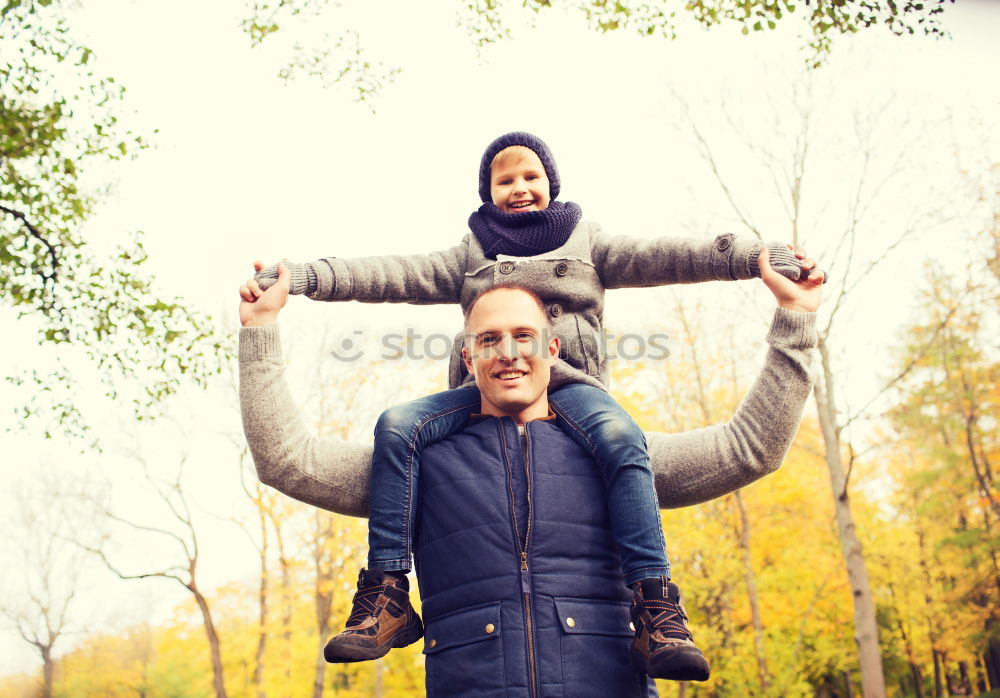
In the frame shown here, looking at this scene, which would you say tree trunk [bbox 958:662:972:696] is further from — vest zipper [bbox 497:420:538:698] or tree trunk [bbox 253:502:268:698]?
vest zipper [bbox 497:420:538:698]

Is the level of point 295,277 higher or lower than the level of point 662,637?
higher

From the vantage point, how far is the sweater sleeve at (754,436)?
1.93m

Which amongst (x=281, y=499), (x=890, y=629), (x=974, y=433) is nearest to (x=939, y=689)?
(x=890, y=629)

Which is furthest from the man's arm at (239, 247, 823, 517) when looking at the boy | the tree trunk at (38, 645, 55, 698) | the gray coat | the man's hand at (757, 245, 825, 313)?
the tree trunk at (38, 645, 55, 698)

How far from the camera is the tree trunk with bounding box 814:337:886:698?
396 inches

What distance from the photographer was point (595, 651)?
1715 mm

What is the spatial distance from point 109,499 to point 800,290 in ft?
59.9

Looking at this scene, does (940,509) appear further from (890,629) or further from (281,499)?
(281,499)

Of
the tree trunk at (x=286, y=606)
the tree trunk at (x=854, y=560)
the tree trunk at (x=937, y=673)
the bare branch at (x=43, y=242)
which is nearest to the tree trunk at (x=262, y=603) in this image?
the tree trunk at (x=286, y=606)

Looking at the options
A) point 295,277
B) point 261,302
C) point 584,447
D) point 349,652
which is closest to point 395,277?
point 295,277

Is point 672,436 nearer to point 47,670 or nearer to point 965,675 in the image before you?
point 47,670

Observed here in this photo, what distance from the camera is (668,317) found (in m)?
16.0

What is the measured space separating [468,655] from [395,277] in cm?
109

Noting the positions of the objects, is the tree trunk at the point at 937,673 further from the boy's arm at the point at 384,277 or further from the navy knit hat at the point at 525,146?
the boy's arm at the point at 384,277
